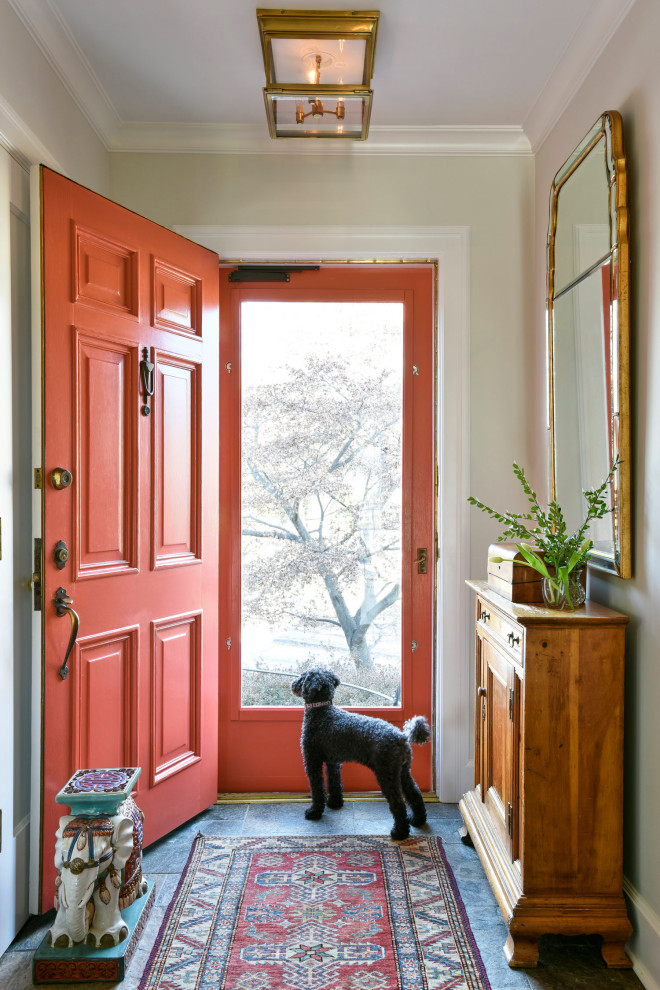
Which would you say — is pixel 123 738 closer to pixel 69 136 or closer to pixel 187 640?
pixel 187 640

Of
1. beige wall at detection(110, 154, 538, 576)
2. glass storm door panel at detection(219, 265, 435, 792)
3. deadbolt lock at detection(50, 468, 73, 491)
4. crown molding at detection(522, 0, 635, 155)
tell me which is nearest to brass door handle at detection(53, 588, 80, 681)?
deadbolt lock at detection(50, 468, 73, 491)

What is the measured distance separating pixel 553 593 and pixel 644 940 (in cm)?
93

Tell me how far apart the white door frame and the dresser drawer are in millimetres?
401

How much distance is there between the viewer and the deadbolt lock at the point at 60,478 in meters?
2.06

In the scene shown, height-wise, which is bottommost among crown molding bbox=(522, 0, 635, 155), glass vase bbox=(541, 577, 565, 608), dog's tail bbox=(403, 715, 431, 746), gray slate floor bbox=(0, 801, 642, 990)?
gray slate floor bbox=(0, 801, 642, 990)

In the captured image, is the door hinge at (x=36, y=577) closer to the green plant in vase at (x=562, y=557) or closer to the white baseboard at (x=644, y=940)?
the green plant in vase at (x=562, y=557)

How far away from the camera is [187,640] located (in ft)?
8.77

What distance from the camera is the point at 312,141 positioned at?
9.21 feet

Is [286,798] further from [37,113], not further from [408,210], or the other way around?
[37,113]

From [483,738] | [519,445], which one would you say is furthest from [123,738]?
[519,445]

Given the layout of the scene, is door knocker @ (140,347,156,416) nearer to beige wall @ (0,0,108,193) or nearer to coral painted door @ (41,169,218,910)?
coral painted door @ (41,169,218,910)

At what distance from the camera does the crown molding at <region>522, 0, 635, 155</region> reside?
2.07m

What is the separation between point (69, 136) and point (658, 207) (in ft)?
6.50

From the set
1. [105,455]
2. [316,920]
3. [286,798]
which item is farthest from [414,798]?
[105,455]
